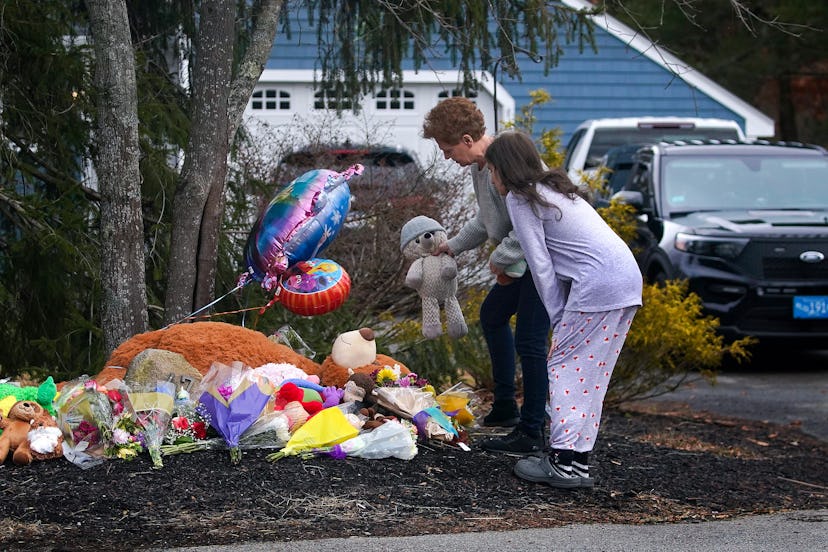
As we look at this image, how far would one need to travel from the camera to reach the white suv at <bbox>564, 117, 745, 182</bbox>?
53.0 ft

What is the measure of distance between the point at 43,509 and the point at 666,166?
8011mm

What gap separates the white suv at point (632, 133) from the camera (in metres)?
16.2

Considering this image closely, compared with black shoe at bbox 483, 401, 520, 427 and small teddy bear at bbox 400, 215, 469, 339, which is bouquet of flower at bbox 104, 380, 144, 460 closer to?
small teddy bear at bbox 400, 215, 469, 339

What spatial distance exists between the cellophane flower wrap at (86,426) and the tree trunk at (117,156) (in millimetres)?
1020

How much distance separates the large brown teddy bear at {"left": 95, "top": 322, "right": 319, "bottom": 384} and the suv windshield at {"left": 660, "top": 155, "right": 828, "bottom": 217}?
227 inches

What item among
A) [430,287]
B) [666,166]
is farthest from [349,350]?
[666,166]

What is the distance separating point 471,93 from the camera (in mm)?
8891

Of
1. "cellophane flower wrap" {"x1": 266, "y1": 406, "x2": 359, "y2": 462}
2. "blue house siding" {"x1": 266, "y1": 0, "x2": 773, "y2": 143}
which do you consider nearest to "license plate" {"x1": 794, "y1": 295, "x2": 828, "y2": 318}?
"cellophane flower wrap" {"x1": 266, "y1": 406, "x2": 359, "y2": 462}

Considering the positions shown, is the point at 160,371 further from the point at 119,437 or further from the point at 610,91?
the point at 610,91

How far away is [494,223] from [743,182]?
6.18m

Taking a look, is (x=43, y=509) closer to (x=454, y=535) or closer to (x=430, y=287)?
(x=454, y=535)

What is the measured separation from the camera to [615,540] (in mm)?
4566

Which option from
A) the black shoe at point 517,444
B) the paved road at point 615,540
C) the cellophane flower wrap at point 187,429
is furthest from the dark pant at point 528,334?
the cellophane flower wrap at point 187,429

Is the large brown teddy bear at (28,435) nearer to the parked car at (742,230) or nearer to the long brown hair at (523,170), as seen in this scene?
the long brown hair at (523,170)
